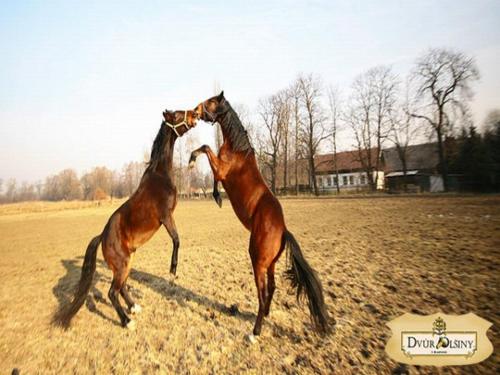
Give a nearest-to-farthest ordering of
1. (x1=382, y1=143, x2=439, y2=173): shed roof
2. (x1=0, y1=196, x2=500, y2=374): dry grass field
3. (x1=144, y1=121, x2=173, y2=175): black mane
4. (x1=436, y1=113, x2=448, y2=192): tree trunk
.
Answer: (x1=0, y1=196, x2=500, y2=374): dry grass field, (x1=144, y1=121, x2=173, y2=175): black mane, (x1=436, y1=113, x2=448, y2=192): tree trunk, (x1=382, y1=143, x2=439, y2=173): shed roof

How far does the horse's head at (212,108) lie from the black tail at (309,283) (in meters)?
2.09

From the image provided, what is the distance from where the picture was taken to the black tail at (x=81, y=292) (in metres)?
4.66

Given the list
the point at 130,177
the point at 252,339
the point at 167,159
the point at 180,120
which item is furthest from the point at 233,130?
the point at 130,177

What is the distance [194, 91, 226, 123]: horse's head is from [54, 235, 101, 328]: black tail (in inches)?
119

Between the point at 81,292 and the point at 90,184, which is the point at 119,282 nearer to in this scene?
the point at 81,292

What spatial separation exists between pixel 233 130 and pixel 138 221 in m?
→ 2.34

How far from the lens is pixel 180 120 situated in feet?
15.6

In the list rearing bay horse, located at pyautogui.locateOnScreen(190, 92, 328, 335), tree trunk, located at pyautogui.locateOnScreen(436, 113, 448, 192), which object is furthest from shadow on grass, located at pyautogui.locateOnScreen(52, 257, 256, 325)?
tree trunk, located at pyautogui.locateOnScreen(436, 113, 448, 192)

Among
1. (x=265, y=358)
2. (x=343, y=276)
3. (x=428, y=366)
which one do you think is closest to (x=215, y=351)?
(x=265, y=358)

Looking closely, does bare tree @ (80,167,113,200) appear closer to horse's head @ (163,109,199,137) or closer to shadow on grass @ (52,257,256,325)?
shadow on grass @ (52,257,256,325)

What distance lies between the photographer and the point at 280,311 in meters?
4.86

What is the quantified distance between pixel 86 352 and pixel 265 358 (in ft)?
8.53

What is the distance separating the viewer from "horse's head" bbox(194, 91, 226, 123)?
419 centimetres

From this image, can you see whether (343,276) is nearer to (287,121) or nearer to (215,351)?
(215,351)
